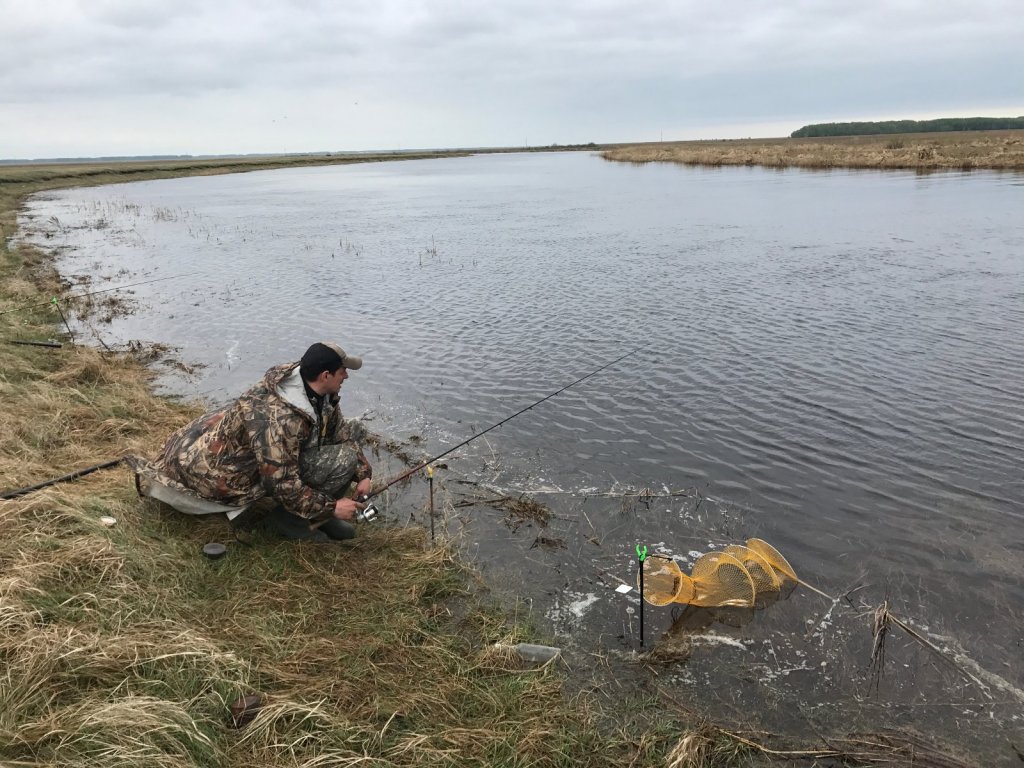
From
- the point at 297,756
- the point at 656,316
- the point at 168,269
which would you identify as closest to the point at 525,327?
the point at 656,316

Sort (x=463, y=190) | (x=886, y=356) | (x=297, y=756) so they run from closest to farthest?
(x=297, y=756), (x=886, y=356), (x=463, y=190)

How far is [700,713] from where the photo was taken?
466 cm

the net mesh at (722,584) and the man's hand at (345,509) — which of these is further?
the net mesh at (722,584)

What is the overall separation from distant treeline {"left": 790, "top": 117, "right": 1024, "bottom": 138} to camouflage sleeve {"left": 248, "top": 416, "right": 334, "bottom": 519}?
172 metres

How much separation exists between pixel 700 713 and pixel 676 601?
121cm

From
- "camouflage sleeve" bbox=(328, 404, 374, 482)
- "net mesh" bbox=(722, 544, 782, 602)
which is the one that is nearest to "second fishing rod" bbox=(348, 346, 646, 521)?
"camouflage sleeve" bbox=(328, 404, 374, 482)

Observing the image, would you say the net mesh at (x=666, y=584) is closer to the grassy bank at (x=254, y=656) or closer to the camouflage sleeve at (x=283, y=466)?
the grassy bank at (x=254, y=656)

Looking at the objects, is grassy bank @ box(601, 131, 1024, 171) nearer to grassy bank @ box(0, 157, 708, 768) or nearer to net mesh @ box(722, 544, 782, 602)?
net mesh @ box(722, 544, 782, 602)

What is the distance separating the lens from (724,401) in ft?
33.7

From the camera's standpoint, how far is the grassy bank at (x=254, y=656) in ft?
11.6

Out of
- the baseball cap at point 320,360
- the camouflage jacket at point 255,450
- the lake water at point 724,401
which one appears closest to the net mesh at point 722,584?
the lake water at point 724,401

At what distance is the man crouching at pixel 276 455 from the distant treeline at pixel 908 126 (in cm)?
17137

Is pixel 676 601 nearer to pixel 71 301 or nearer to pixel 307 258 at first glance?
pixel 71 301

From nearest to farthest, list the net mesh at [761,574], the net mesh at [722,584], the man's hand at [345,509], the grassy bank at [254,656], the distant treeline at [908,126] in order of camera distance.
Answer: the grassy bank at [254,656]
the man's hand at [345,509]
the net mesh at [722,584]
the net mesh at [761,574]
the distant treeline at [908,126]
